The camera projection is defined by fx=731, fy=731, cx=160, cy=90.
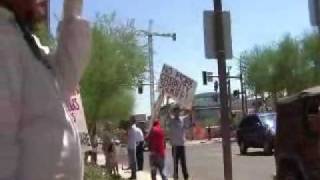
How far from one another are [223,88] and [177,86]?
6.94 m

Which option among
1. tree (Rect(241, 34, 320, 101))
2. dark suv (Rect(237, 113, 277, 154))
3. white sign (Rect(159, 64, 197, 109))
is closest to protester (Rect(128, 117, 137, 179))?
white sign (Rect(159, 64, 197, 109))

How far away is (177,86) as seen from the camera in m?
17.2

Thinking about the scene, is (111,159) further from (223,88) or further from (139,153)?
(223,88)

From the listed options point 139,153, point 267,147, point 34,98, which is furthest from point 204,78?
point 34,98

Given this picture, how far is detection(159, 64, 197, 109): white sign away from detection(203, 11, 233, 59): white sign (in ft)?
19.3

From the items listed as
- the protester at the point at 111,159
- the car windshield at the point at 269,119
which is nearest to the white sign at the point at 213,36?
the protester at the point at 111,159

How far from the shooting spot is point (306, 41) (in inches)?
2297

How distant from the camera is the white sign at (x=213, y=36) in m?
10.4

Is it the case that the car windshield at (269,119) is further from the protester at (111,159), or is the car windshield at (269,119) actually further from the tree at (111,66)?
the protester at (111,159)

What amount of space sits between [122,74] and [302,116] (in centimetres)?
1798

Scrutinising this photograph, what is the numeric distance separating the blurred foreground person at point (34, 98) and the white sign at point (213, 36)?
329 inches

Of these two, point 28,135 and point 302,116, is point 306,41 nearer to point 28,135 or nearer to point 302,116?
point 302,116

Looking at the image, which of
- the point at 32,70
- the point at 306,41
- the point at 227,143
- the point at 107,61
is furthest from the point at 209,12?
the point at 306,41

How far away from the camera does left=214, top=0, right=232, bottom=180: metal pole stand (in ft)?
33.7
